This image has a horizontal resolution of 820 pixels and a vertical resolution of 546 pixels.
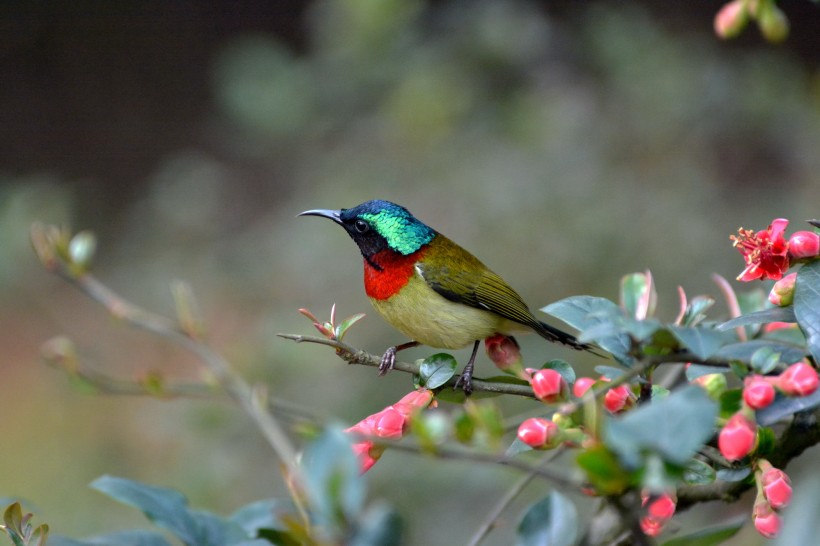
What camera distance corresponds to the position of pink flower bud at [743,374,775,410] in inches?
30.2

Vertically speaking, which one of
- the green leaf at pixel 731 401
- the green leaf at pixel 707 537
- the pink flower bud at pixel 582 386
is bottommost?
the green leaf at pixel 707 537

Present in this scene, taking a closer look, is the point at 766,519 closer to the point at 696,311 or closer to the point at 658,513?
the point at 658,513

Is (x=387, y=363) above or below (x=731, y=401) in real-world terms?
above

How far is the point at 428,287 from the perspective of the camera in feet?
5.88

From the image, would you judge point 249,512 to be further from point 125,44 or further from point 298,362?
point 125,44

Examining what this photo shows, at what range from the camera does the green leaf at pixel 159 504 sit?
2.97 feet

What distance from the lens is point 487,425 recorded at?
69 centimetres

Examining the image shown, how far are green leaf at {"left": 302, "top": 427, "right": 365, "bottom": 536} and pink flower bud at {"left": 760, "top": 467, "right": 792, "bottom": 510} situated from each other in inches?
17.1

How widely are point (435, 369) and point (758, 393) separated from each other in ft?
1.20

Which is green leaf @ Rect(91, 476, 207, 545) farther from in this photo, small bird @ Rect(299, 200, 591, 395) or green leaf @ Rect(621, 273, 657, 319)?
small bird @ Rect(299, 200, 591, 395)

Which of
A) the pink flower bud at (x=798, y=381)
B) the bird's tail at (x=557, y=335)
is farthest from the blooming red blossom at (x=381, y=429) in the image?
the bird's tail at (x=557, y=335)

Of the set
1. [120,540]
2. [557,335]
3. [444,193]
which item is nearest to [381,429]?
[120,540]

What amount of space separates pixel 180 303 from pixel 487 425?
37 centimetres

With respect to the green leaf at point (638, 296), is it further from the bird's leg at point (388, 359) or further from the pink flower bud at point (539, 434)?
the bird's leg at point (388, 359)
